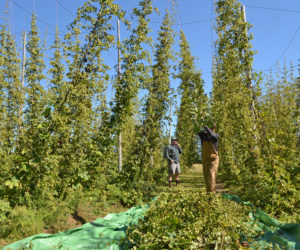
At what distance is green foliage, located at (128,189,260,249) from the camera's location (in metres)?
2.91

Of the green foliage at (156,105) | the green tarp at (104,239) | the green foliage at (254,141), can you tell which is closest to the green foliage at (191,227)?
the green tarp at (104,239)

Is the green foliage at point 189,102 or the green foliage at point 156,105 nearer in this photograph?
the green foliage at point 189,102

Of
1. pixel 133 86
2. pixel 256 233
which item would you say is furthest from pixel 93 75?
pixel 256 233

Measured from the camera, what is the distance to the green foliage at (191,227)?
2.91m

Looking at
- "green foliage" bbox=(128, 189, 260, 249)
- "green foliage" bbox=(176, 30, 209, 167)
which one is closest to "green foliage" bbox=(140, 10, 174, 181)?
"green foliage" bbox=(176, 30, 209, 167)

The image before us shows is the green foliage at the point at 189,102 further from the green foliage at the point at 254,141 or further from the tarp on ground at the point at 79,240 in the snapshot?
the tarp on ground at the point at 79,240

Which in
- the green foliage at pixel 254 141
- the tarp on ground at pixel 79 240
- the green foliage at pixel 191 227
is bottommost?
the tarp on ground at pixel 79 240

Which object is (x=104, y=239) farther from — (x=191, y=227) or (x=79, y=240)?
(x=191, y=227)

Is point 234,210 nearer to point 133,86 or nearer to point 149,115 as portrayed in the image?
point 133,86

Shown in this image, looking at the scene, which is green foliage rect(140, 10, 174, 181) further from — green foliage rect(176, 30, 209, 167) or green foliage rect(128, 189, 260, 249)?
green foliage rect(128, 189, 260, 249)

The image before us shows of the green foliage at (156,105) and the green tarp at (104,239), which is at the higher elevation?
the green foliage at (156,105)

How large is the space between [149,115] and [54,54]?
4.61m

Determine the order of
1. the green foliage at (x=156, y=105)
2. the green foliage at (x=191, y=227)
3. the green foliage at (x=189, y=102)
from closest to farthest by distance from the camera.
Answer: the green foliage at (x=191, y=227)
the green foliage at (x=189, y=102)
the green foliage at (x=156, y=105)

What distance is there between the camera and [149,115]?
7.67 meters
